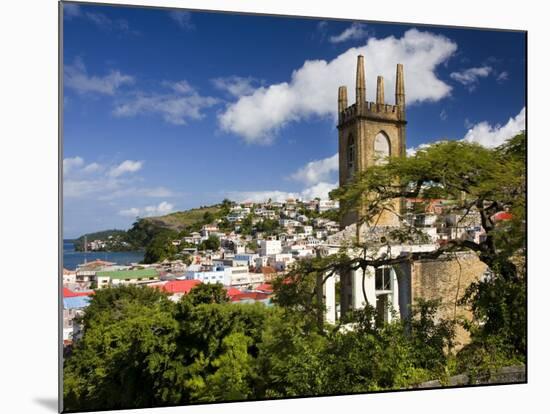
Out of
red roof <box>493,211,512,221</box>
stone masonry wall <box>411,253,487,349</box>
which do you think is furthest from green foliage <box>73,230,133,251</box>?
red roof <box>493,211,512,221</box>

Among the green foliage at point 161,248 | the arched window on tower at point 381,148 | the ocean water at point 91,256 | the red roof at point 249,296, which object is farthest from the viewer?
the arched window on tower at point 381,148

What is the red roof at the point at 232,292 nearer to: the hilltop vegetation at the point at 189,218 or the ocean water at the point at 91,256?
the hilltop vegetation at the point at 189,218

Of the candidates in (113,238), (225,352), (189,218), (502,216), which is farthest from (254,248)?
(502,216)

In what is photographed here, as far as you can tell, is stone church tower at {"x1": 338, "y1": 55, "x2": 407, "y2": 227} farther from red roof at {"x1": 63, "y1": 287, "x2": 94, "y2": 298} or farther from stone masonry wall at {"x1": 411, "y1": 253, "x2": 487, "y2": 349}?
red roof at {"x1": 63, "y1": 287, "x2": 94, "y2": 298}

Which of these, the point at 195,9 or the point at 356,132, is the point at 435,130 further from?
the point at 195,9

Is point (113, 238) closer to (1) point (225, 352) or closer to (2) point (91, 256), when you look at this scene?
(2) point (91, 256)

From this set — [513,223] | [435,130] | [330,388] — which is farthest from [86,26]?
[513,223]

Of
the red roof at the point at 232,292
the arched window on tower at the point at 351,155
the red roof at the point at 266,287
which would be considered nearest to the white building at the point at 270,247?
the red roof at the point at 266,287
